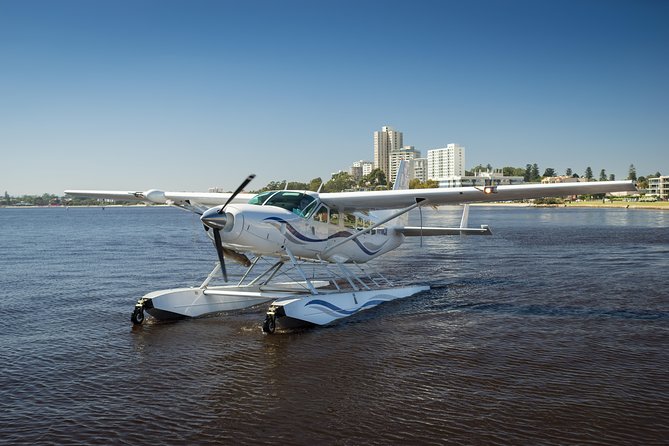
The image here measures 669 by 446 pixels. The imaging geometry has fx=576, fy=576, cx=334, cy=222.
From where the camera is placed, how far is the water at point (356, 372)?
662cm

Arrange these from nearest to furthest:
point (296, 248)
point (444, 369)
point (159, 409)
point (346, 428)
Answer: point (346, 428) → point (159, 409) → point (444, 369) → point (296, 248)

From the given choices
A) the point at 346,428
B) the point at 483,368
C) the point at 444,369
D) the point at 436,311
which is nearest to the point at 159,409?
the point at 346,428

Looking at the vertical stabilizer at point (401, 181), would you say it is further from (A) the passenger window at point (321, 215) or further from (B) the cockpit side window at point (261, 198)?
(B) the cockpit side window at point (261, 198)

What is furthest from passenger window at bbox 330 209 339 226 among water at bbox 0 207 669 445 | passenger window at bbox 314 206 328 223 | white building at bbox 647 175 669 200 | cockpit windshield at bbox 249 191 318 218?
white building at bbox 647 175 669 200

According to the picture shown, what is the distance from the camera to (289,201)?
39.9ft

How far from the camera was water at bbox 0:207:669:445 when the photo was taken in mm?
6621

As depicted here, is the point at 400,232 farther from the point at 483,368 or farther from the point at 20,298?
the point at 20,298

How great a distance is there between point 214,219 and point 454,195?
18.4 feet

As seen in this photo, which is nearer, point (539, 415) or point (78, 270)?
point (539, 415)

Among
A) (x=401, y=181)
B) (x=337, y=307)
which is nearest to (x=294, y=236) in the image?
(x=337, y=307)

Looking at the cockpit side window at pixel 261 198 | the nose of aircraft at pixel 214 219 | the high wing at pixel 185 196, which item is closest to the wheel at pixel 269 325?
the nose of aircraft at pixel 214 219

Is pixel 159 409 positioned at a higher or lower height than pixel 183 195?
lower

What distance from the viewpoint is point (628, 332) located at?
1119 centimetres

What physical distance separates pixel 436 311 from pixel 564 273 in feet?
30.2
